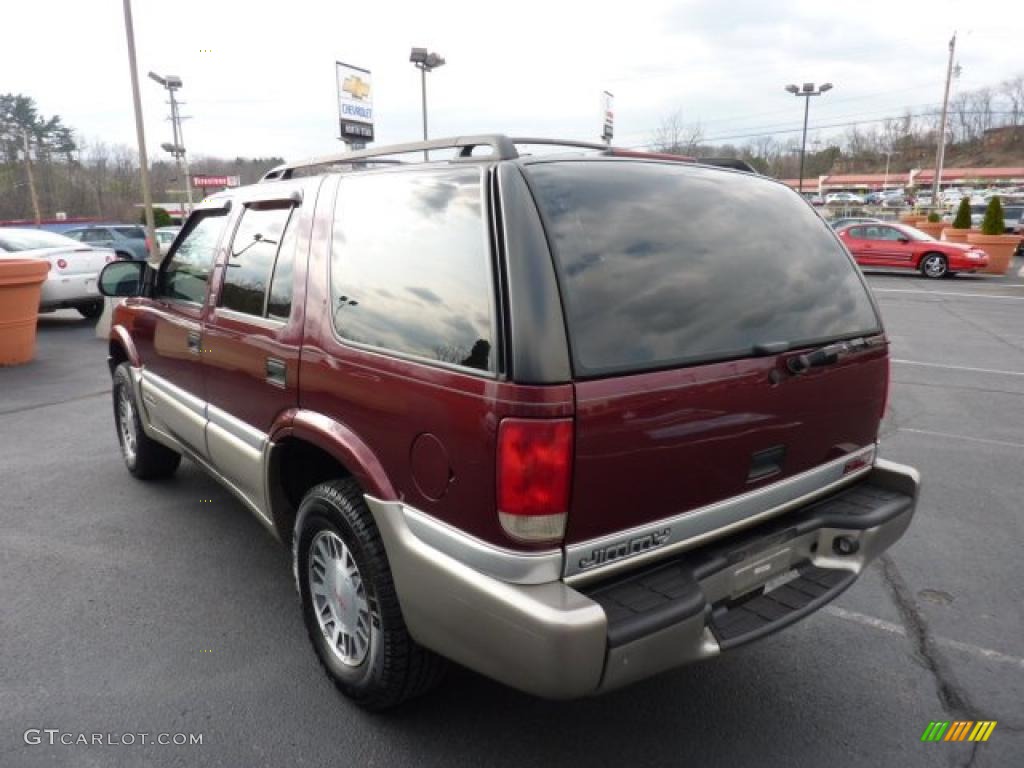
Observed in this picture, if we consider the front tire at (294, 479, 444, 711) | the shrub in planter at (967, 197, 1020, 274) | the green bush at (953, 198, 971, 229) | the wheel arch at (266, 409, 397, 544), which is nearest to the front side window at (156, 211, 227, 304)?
the wheel arch at (266, 409, 397, 544)

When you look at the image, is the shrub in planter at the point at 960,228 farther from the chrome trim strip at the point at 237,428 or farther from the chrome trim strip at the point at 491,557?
the chrome trim strip at the point at 491,557

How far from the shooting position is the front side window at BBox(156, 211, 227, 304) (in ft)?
12.1

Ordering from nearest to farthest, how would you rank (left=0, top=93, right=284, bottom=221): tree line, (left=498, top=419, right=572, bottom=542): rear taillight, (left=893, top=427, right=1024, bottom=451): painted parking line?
1. (left=498, top=419, right=572, bottom=542): rear taillight
2. (left=893, top=427, right=1024, bottom=451): painted parking line
3. (left=0, top=93, right=284, bottom=221): tree line

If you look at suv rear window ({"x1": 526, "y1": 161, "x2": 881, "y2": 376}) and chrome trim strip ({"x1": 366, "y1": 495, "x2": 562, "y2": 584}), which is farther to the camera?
suv rear window ({"x1": 526, "y1": 161, "x2": 881, "y2": 376})

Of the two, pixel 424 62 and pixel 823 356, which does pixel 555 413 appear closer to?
pixel 823 356

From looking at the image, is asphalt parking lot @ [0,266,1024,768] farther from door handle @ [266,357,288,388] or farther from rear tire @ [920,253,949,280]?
rear tire @ [920,253,949,280]

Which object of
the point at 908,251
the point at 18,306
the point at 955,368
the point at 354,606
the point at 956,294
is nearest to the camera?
the point at 354,606

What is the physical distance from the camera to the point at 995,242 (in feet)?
69.0

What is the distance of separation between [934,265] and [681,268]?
2091cm

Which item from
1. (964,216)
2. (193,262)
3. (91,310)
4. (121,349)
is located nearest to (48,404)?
(121,349)

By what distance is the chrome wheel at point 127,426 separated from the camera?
4.84 meters

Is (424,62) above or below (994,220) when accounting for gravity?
above

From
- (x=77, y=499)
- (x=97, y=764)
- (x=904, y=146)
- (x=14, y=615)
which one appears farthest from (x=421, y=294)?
(x=904, y=146)

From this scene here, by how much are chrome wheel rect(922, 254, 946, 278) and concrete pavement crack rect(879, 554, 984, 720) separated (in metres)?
19.0
